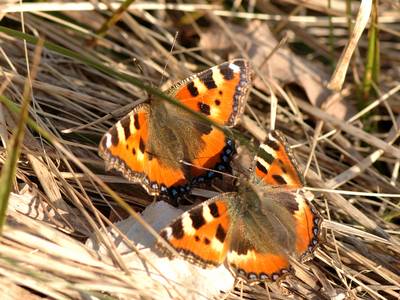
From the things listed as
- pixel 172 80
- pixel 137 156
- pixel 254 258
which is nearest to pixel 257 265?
pixel 254 258

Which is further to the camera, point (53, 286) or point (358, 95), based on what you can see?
point (358, 95)

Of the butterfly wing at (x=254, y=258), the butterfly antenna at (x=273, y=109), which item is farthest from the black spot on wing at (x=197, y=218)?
the butterfly antenna at (x=273, y=109)

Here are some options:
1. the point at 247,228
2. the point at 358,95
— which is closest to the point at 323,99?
the point at 358,95

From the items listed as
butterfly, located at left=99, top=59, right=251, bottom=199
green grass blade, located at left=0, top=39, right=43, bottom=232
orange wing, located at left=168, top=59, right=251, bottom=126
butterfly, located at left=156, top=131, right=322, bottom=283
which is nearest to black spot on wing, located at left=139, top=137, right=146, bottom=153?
butterfly, located at left=99, top=59, right=251, bottom=199

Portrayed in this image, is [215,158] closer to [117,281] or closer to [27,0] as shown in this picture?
[117,281]

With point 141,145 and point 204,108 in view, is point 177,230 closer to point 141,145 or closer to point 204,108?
point 141,145

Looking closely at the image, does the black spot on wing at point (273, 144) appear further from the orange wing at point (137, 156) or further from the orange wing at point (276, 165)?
the orange wing at point (137, 156)

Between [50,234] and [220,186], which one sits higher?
[220,186]
